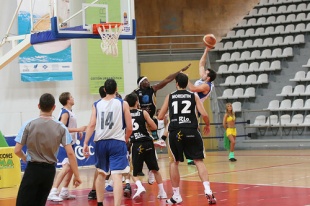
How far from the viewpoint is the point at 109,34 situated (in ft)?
43.0

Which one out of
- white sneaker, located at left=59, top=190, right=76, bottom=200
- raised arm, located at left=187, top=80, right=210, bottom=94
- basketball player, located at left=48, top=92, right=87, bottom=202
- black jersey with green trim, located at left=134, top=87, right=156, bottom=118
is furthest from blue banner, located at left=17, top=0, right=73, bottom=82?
raised arm, located at left=187, top=80, right=210, bottom=94

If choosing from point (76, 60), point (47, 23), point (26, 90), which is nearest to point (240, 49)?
point (76, 60)

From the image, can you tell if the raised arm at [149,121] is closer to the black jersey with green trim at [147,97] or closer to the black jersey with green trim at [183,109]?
the black jersey with green trim at [183,109]

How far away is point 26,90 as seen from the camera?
61.3ft

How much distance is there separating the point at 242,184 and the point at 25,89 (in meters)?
8.72

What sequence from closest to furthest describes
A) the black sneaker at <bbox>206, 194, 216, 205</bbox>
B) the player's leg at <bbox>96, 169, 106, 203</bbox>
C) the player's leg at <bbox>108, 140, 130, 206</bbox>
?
1. the player's leg at <bbox>108, 140, 130, 206</bbox>
2. the player's leg at <bbox>96, 169, 106, 203</bbox>
3. the black sneaker at <bbox>206, 194, 216, 205</bbox>

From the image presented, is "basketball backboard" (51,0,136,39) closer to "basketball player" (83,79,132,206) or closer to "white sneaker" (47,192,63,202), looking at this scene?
"white sneaker" (47,192,63,202)

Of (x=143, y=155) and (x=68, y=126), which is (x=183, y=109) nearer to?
(x=143, y=155)

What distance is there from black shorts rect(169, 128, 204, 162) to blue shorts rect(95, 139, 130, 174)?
1569 millimetres

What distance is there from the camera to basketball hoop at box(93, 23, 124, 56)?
42.6 ft

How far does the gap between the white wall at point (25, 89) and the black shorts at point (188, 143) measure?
31.0ft

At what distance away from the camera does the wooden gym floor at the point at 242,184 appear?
399 inches

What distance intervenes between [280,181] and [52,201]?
4384mm

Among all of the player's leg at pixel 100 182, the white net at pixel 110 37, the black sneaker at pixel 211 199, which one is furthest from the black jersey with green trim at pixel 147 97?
the player's leg at pixel 100 182
